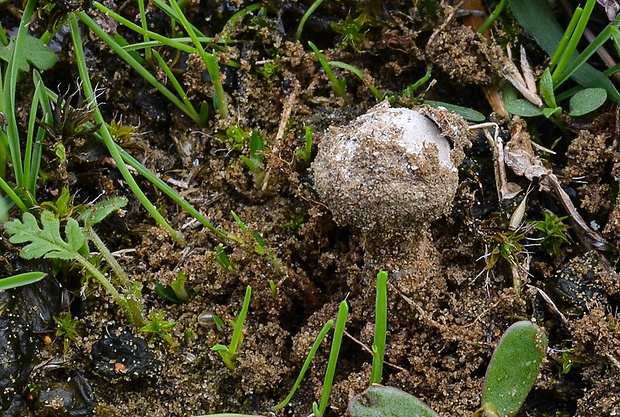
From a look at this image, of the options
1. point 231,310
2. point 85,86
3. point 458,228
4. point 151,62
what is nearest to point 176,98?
point 151,62

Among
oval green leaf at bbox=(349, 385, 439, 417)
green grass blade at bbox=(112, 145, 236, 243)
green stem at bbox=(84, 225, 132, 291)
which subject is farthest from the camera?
green grass blade at bbox=(112, 145, 236, 243)

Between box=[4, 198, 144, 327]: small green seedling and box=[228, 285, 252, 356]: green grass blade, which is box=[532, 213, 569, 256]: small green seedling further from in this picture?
box=[4, 198, 144, 327]: small green seedling

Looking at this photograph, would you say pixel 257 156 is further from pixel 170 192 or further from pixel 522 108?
pixel 522 108

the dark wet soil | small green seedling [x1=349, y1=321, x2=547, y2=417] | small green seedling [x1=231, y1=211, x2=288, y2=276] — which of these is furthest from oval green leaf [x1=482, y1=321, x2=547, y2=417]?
small green seedling [x1=231, y1=211, x2=288, y2=276]

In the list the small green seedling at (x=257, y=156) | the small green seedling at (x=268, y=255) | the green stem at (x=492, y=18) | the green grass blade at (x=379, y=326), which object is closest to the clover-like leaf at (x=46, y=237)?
the small green seedling at (x=268, y=255)

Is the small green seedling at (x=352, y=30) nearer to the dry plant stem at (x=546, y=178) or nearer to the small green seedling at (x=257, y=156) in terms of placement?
the small green seedling at (x=257, y=156)

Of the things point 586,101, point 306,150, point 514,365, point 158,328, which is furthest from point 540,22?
point 158,328
